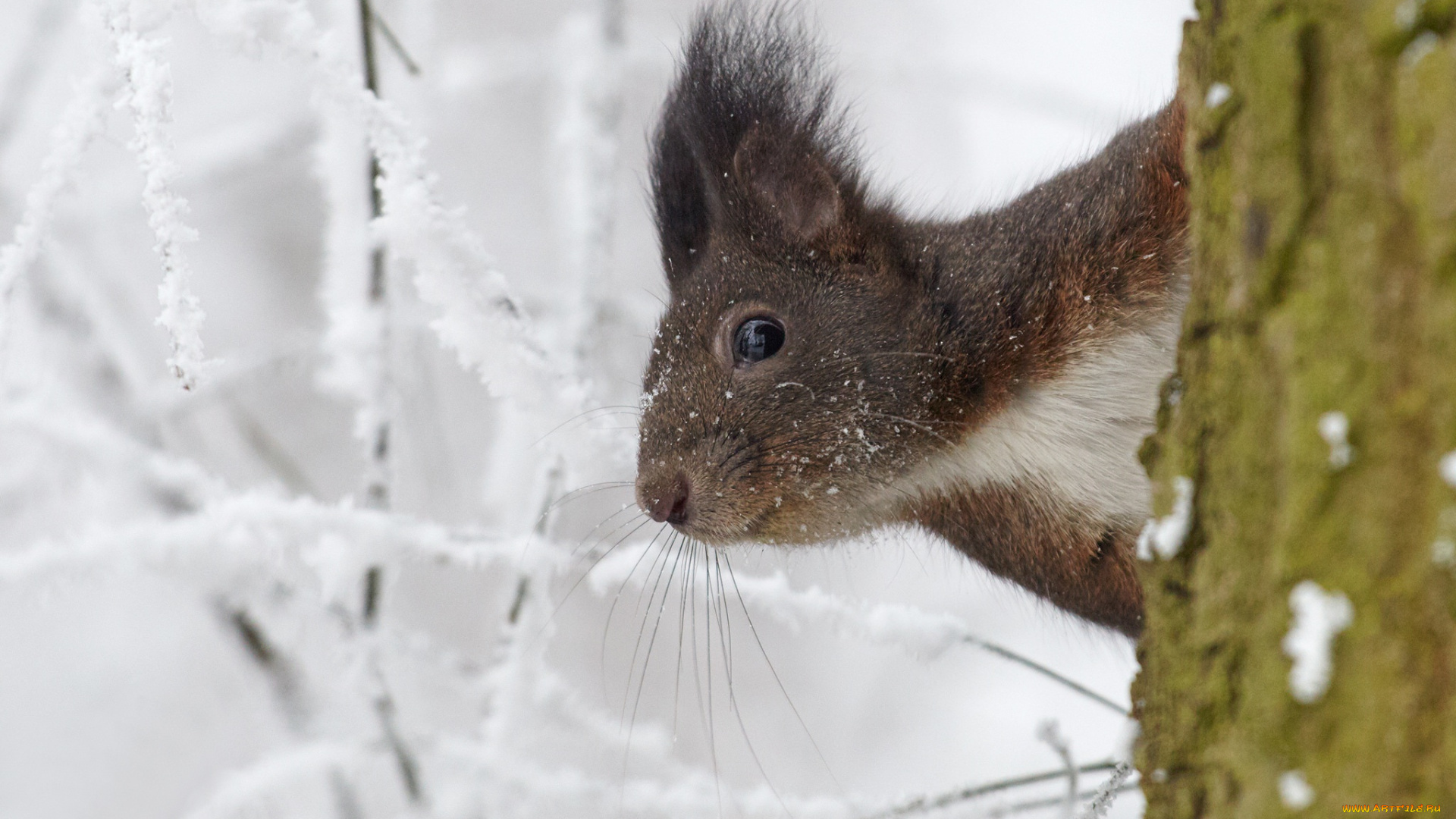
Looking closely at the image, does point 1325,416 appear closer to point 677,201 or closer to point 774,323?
point 774,323

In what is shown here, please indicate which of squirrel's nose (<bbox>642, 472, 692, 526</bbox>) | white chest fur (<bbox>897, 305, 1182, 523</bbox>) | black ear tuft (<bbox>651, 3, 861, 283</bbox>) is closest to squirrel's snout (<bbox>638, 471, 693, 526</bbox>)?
squirrel's nose (<bbox>642, 472, 692, 526</bbox>)

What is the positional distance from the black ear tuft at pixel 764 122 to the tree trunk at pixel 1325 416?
0.95m

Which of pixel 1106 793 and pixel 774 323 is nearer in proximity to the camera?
pixel 1106 793

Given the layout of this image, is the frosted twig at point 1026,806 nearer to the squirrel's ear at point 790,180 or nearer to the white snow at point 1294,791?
the white snow at point 1294,791

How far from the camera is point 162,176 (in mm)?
995

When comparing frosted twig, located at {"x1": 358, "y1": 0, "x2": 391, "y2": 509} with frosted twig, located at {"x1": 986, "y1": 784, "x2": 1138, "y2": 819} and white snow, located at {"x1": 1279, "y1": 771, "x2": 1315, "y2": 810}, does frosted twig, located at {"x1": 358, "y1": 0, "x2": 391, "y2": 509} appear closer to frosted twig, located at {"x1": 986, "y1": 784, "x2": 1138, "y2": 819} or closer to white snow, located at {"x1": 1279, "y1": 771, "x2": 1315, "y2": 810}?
frosted twig, located at {"x1": 986, "y1": 784, "x2": 1138, "y2": 819}

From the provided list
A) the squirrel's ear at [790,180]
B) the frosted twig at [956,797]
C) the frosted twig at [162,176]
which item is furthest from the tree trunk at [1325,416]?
the squirrel's ear at [790,180]

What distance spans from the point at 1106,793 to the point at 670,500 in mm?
701

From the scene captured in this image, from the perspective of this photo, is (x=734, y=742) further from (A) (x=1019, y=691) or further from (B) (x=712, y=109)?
(B) (x=712, y=109)

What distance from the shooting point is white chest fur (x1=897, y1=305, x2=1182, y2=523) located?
1.35m

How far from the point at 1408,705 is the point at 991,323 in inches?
36.7

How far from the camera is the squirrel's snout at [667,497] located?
58.0 inches

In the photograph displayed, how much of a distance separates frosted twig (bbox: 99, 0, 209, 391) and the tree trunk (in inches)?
32.2

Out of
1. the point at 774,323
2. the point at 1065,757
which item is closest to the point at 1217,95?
the point at 1065,757
